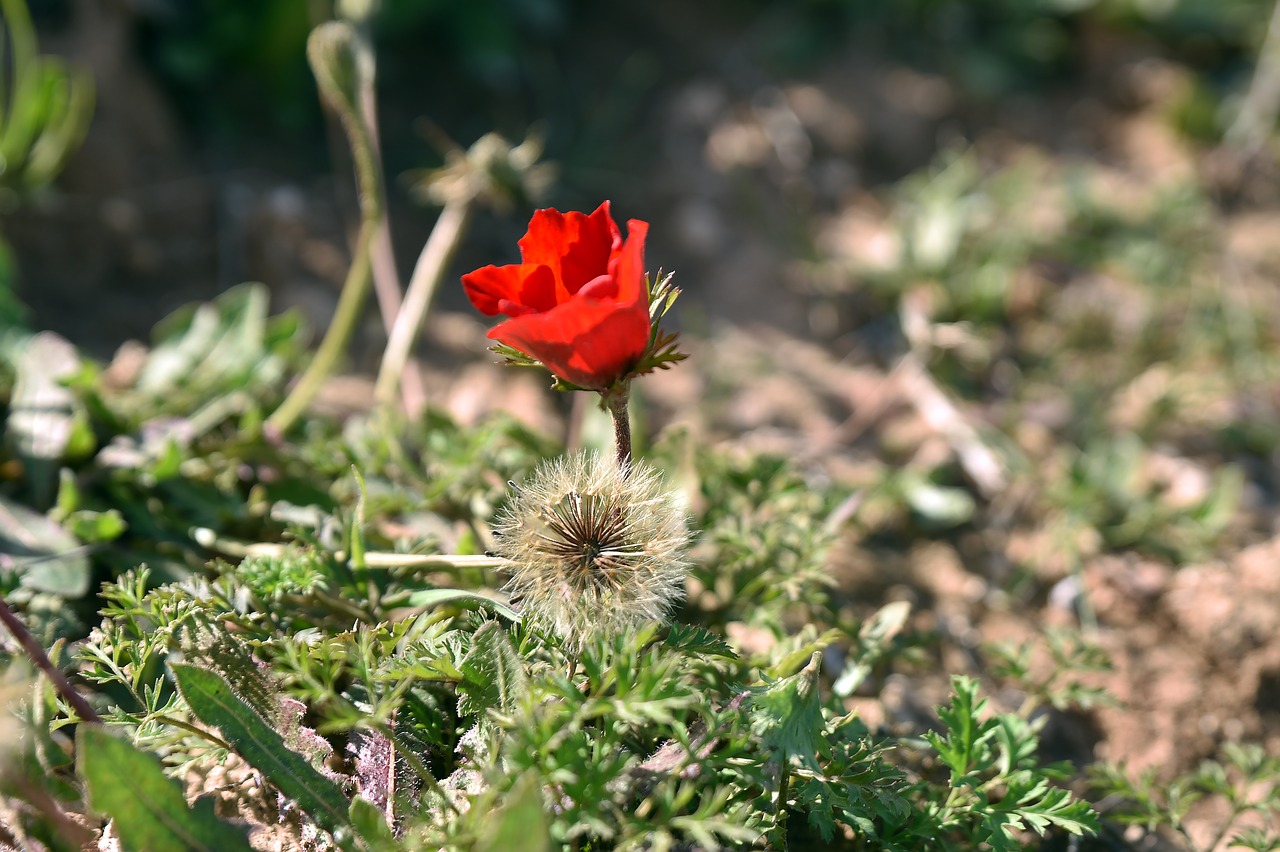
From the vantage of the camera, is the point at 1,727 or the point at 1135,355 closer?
the point at 1,727

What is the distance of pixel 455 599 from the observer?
171 cm

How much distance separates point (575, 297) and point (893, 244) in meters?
2.46

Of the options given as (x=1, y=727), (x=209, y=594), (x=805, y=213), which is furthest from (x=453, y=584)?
(x=805, y=213)

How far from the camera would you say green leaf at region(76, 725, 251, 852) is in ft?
4.43

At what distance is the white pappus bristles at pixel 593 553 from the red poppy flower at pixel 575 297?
172mm

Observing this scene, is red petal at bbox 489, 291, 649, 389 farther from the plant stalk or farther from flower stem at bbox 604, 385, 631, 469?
the plant stalk

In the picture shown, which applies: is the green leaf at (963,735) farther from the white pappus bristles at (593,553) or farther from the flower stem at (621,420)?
the flower stem at (621,420)

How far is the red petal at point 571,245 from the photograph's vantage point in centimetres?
154

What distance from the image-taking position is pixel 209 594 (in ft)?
5.52

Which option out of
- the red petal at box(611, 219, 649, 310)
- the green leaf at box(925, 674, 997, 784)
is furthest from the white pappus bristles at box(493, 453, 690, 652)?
the green leaf at box(925, 674, 997, 784)

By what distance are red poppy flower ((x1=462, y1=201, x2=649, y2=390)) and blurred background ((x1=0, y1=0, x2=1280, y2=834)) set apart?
754mm

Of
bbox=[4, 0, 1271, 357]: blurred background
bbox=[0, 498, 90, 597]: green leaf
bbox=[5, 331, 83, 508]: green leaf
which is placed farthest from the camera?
bbox=[4, 0, 1271, 357]: blurred background

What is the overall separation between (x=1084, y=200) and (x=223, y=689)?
11.2ft

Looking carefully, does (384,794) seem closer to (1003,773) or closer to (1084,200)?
(1003,773)
